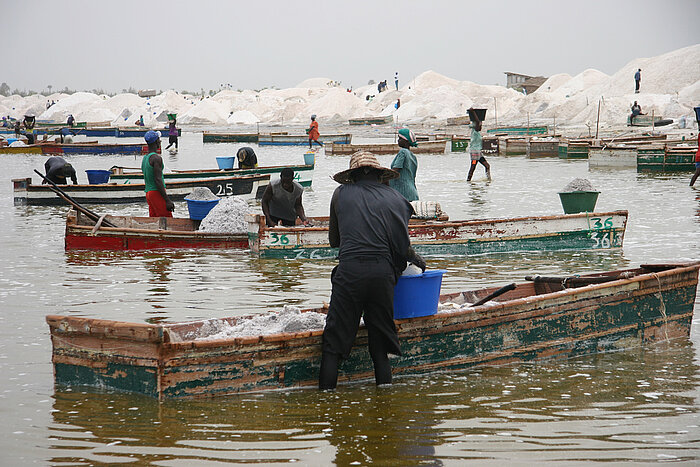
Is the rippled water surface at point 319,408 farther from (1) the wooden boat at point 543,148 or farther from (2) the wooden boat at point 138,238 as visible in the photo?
(1) the wooden boat at point 543,148

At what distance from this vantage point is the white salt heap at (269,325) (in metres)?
5.91

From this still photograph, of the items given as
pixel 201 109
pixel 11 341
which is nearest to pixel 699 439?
pixel 11 341

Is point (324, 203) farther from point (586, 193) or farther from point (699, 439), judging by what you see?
point (699, 439)

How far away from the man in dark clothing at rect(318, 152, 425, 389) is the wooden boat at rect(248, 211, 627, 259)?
17.9 ft

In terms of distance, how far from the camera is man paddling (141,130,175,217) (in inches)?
442

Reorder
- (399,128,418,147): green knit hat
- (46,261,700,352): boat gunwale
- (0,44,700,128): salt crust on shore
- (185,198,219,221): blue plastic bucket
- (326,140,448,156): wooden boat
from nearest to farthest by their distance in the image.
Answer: (46,261,700,352): boat gunwale, (399,128,418,147): green knit hat, (185,198,219,221): blue plastic bucket, (326,140,448,156): wooden boat, (0,44,700,128): salt crust on shore

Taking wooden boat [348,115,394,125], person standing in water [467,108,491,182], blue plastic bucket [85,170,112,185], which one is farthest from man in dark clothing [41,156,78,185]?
wooden boat [348,115,394,125]

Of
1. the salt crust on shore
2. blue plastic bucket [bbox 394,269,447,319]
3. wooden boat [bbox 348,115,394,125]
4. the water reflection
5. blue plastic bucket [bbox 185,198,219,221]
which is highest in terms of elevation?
the salt crust on shore

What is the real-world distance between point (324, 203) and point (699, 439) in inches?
581

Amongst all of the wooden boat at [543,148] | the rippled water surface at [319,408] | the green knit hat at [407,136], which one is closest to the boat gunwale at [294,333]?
the rippled water surface at [319,408]

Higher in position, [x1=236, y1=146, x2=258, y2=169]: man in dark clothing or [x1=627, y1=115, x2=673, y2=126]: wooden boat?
[x1=627, y1=115, x2=673, y2=126]: wooden boat

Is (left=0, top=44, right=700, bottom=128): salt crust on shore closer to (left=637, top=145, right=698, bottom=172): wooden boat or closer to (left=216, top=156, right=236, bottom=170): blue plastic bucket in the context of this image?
(left=637, top=145, right=698, bottom=172): wooden boat

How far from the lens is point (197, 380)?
17.3 ft

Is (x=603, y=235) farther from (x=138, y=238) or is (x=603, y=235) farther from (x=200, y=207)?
(x=138, y=238)
